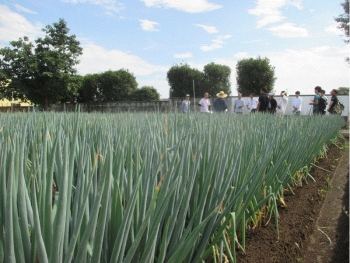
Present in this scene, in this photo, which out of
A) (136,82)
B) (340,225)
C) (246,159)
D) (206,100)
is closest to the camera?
(246,159)

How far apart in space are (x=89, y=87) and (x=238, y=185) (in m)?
20.5

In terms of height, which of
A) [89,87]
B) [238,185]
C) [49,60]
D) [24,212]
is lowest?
[238,185]

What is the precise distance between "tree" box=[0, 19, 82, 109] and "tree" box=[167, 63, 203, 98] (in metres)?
6.80

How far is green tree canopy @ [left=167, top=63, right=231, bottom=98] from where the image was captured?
2173 centimetres

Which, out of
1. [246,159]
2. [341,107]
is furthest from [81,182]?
[341,107]

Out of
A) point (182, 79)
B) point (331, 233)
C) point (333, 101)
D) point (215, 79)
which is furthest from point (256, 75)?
point (331, 233)

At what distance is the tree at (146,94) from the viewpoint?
19078mm

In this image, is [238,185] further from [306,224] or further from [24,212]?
[24,212]

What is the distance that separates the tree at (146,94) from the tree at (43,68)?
370cm

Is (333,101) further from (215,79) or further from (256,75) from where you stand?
(215,79)

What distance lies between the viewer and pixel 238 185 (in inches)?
42.6

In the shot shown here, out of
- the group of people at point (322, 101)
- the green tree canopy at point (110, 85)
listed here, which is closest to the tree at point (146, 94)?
the green tree canopy at point (110, 85)

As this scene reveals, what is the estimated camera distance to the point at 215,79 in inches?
864

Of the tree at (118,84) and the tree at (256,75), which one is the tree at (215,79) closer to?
the tree at (256,75)
